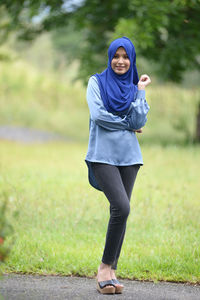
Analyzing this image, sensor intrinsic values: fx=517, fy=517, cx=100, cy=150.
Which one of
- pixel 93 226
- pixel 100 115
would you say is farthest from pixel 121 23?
pixel 100 115

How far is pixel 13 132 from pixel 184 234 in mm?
16601

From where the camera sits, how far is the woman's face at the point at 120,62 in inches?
171

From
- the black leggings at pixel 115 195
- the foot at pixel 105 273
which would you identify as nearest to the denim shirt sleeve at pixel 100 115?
the black leggings at pixel 115 195

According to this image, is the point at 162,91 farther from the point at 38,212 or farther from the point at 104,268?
the point at 104,268

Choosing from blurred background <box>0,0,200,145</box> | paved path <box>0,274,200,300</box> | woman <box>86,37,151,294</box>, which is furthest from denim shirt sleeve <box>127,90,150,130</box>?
blurred background <box>0,0,200,145</box>

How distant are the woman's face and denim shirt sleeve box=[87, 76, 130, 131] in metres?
0.20

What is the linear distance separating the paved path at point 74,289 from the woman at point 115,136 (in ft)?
0.53

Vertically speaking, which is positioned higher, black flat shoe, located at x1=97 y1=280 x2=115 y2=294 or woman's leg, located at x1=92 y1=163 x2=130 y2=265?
woman's leg, located at x1=92 y1=163 x2=130 y2=265

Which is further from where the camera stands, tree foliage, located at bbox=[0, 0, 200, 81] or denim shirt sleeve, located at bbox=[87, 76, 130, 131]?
tree foliage, located at bbox=[0, 0, 200, 81]

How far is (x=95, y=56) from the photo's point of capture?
1847 centimetres

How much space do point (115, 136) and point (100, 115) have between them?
9.6 inches

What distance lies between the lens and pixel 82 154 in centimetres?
1538

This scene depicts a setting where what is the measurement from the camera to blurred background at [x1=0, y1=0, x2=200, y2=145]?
1348cm

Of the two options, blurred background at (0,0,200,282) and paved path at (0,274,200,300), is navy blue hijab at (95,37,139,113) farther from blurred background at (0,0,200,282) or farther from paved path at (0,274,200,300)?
paved path at (0,274,200,300)
